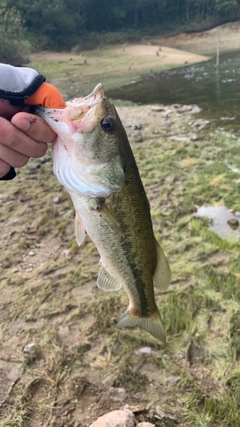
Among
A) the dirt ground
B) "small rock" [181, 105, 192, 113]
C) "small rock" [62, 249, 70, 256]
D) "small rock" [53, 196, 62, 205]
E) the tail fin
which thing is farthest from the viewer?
"small rock" [181, 105, 192, 113]

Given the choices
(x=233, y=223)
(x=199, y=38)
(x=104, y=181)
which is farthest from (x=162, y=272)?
(x=199, y=38)

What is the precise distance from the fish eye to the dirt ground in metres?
2.41

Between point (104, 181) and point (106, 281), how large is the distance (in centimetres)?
82

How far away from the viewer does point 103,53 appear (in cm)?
4056

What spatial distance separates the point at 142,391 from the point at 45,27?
50.8 m

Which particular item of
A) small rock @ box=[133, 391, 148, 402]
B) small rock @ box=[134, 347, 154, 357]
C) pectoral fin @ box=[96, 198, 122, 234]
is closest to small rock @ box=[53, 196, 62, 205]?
small rock @ box=[134, 347, 154, 357]

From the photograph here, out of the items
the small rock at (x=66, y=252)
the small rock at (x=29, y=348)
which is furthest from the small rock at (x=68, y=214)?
the small rock at (x=29, y=348)

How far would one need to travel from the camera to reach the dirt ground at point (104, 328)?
3240 millimetres

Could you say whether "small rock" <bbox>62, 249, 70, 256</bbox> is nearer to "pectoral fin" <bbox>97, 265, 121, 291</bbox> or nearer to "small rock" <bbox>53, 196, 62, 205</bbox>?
"small rock" <bbox>53, 196, 62, 205</bbox>

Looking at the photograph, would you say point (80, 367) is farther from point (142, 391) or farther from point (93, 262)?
point (93, 262)

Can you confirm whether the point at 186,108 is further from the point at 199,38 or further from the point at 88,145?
the point at 199,38

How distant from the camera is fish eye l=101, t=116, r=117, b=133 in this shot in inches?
81.6

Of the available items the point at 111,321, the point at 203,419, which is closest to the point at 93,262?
the point at 111,321

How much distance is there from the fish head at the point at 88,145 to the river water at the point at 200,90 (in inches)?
387
